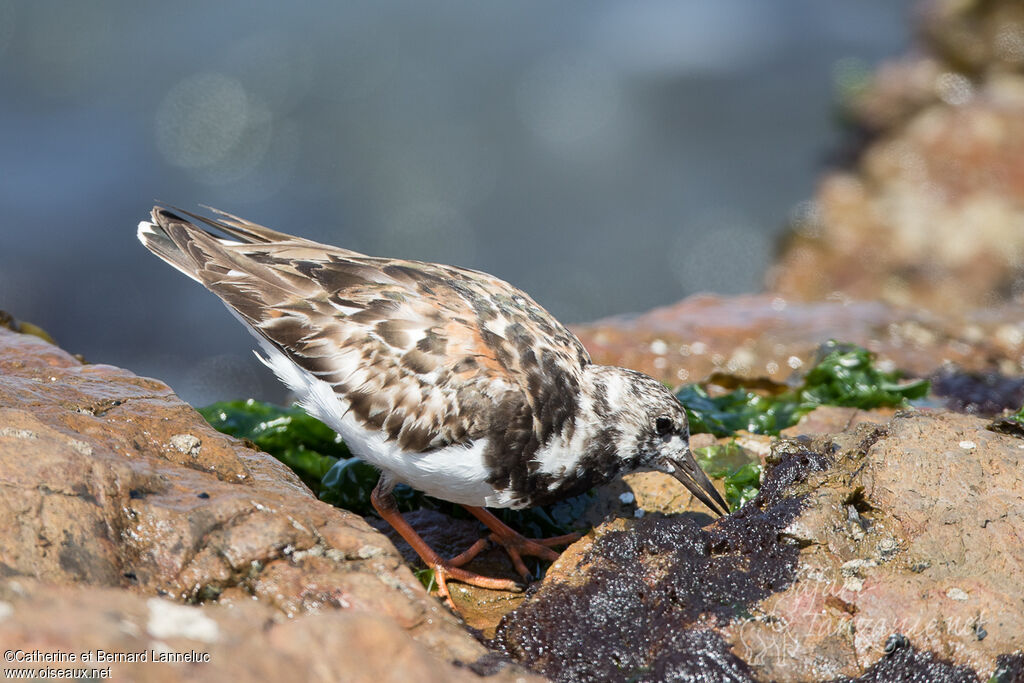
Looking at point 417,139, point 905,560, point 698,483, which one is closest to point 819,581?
point 905,560

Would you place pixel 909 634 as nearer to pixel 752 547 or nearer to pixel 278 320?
pixel 752 547

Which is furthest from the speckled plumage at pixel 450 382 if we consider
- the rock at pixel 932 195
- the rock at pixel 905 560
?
the rock at pixel 932 195

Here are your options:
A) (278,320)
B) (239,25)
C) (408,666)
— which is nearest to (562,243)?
(239,25)

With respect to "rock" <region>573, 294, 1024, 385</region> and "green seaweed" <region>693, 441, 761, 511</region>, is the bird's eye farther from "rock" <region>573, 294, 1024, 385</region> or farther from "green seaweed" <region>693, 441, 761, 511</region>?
"rock" <region>573, 294, 1024, 385</region>

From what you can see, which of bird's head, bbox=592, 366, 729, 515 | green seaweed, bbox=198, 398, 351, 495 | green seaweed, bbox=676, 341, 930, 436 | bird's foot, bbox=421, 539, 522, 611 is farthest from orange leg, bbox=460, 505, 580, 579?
green seaweed, bbox=676, 341, 930, 436

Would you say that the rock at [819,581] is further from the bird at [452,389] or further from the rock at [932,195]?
the rock at [932,195]
